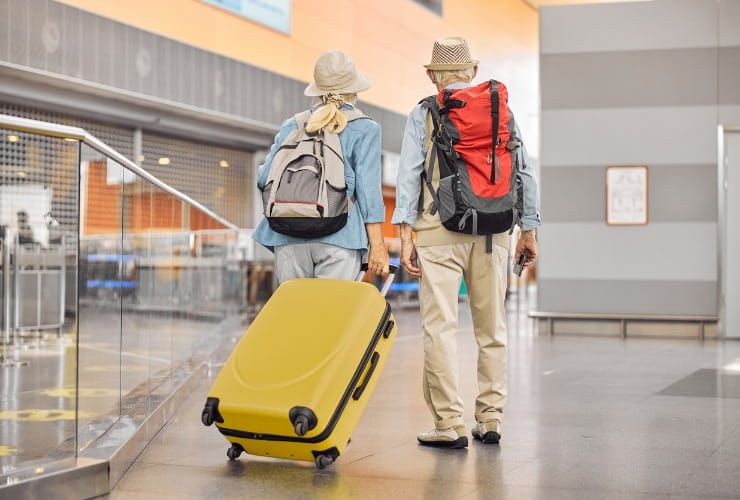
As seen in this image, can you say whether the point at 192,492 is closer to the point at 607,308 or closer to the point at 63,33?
the point at 607,308

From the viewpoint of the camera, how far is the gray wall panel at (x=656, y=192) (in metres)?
11.3

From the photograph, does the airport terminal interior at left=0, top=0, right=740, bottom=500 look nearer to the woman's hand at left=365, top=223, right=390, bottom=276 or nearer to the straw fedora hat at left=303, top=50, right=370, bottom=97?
the woman's hand at left=365, top=223, right=390, bottom=276

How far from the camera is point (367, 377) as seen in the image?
3500 millimetres

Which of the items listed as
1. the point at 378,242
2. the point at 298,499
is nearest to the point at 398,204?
the point at 378,242

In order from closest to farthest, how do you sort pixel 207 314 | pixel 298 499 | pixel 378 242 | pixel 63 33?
pixel 298 499
pixel 378 242
pixel 207 314
pixel 63 33

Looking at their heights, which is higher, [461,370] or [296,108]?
[296,108]

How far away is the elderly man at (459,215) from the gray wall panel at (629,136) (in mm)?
7647

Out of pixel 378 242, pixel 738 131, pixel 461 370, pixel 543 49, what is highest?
pixel 543 49

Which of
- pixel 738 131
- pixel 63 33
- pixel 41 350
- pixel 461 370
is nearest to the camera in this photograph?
pixel 461 370

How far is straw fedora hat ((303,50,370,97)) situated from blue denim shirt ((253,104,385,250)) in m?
0.14

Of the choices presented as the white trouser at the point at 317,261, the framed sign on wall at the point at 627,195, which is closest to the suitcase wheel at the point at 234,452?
the white trouser at the point at 317,261

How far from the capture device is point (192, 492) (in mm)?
3232

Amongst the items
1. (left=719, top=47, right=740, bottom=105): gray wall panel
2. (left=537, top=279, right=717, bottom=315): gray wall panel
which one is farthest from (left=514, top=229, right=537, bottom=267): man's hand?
(left=719, top=47, right=740, bottom=105): gray wall panel

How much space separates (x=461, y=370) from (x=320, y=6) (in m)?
13.1
